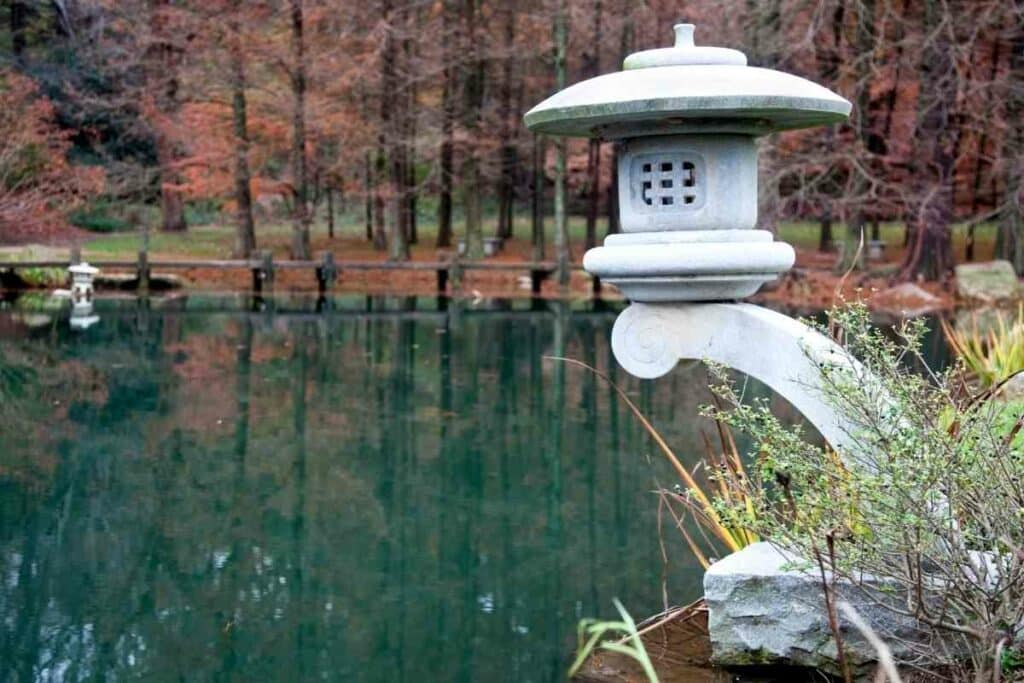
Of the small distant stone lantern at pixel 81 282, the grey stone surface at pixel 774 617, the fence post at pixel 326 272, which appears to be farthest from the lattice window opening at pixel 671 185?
the fence post at pixel 326 272

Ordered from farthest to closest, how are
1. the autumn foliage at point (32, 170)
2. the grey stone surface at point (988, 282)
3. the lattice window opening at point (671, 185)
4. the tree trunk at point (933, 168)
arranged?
the autumn foliage at point (32, 170)
the tree trunk at point (933, 168)
the grey stone surface at point (988, 282)
the lattice window opening at point (671, 185)

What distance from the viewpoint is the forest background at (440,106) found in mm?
20328

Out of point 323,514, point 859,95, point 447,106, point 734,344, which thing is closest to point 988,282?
point 859,95

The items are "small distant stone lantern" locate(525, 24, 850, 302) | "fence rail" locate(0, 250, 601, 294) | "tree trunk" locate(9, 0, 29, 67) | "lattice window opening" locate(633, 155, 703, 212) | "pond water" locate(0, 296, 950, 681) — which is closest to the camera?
"small distant stone lantern" locate(525, 24, 850, 302)

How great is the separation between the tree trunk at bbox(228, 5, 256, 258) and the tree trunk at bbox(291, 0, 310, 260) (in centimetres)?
92

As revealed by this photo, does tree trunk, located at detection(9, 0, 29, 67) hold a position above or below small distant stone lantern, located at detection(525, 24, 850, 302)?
above

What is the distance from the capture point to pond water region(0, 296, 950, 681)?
15.8 ft

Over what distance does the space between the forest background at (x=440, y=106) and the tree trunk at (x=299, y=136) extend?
5 centimetres

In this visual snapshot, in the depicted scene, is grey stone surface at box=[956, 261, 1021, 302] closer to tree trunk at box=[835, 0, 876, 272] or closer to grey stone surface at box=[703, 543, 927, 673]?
tree trunk at box=[835, 0, 876, 272]

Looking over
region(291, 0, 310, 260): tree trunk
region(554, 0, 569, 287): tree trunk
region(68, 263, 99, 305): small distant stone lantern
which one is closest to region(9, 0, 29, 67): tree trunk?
region(291, 0, 310, 260): tree trunk

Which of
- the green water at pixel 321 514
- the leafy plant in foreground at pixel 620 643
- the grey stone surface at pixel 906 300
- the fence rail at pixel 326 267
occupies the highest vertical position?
the fence rail at pixel 326 267

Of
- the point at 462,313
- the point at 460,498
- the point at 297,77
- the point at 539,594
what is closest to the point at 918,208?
the point at 462,313

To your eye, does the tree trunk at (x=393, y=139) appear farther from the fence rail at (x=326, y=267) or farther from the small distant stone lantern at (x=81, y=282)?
the small distant stone lantern at (x=81, y=282)

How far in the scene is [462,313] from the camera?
1911 centimetres
